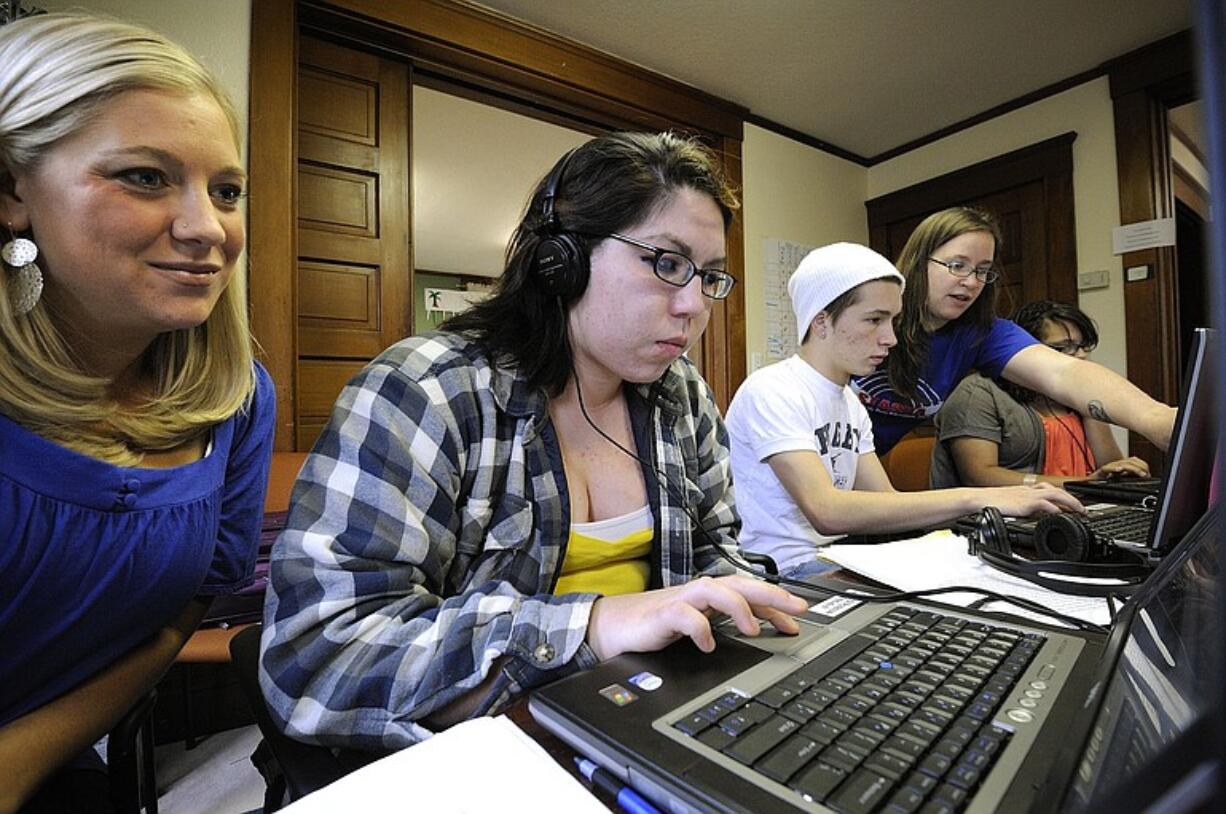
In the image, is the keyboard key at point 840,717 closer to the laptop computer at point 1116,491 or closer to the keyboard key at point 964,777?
the keyboard key at point 964,777

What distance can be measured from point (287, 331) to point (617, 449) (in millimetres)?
1467

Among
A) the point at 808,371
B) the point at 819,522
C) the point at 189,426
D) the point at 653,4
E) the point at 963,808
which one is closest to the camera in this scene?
the point at 963,808

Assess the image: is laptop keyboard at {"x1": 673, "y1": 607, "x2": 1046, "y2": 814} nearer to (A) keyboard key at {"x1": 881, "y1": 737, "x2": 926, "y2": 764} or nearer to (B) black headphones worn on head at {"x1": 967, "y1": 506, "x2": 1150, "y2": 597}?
(A) keyboard key at {"x1": 881, "y1": 737, "x2": 926, "y2": 764}

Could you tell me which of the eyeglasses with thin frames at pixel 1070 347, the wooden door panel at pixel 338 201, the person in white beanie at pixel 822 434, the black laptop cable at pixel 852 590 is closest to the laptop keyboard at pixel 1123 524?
the person in white beanie at pixel 822 434

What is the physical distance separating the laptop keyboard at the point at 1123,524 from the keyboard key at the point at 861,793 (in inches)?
30.9

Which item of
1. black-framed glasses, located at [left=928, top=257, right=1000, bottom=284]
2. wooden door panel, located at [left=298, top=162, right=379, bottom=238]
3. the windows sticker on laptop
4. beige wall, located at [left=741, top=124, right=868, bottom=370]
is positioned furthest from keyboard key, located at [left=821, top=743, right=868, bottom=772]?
beige wall, located at [left=741, top=124, right=868, bottom=370]

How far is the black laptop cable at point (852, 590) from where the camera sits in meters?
0.59

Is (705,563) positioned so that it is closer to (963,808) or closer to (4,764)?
(963,808)

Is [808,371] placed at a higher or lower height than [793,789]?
higher

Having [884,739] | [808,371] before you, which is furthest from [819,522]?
[884,739]

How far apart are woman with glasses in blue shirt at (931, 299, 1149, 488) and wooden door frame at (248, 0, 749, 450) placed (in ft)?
3.43

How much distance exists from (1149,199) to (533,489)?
3337 mm

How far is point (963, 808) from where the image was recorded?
0.31 metres

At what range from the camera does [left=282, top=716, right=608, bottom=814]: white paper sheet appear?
1.11 ft
